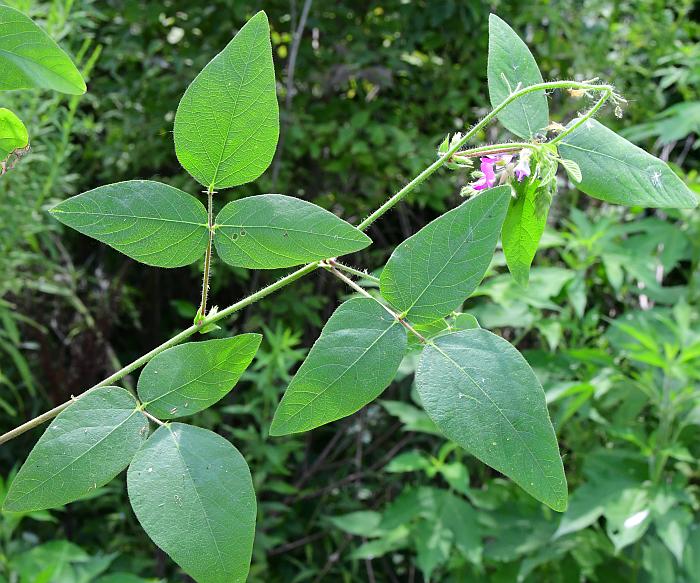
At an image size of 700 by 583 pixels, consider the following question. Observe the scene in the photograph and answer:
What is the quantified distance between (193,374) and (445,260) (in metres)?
0.14

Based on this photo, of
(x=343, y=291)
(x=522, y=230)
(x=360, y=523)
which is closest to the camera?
(x=522, y=230)

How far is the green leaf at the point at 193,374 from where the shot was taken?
16.5 inches

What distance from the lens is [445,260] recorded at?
42 cm

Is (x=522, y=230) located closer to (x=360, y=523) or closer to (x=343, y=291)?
(x=360, y=523)

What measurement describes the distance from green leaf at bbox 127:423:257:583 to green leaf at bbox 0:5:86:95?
18 centimetres

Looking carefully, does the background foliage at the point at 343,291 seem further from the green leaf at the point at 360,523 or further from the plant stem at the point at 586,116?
the plant stem at the point at 586,116

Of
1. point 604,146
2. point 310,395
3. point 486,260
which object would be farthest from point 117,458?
point 604,146

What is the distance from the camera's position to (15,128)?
0.46 m

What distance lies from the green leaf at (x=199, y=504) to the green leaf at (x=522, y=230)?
0.19m

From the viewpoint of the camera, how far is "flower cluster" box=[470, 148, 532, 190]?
18.4 inches

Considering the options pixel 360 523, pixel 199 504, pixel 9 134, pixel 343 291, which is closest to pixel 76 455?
pixel 199 504

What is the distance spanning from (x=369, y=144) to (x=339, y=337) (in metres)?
1.96

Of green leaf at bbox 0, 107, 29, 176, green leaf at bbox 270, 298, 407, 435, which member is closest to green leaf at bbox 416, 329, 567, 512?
green leaf at bbox 270, 298, 407, 435

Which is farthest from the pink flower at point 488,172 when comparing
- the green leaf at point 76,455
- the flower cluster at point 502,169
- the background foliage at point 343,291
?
the background foliage at point 343,291
